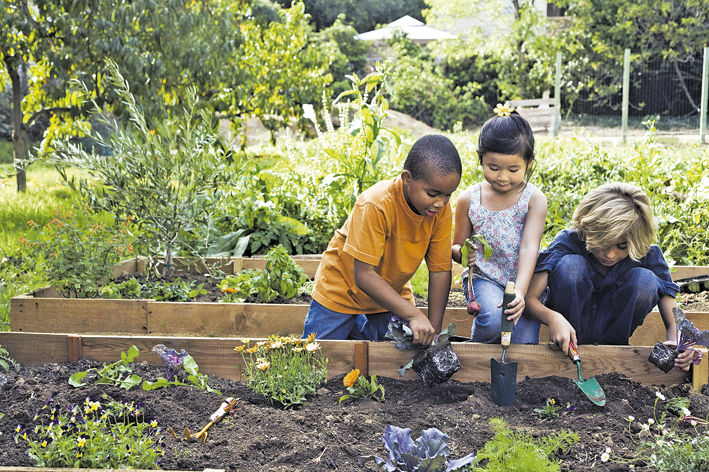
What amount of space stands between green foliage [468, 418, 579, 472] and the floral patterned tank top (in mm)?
978

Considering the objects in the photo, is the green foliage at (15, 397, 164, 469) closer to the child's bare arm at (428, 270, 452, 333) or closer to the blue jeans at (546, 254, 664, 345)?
the child's bare arm at (428, 270, 452, 333)

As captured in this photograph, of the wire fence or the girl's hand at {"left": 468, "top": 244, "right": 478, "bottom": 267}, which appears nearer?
the girl's hand at {"left": 468, "top": 244, "right": 478, "bottom": 267}

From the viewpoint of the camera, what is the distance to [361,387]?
227 cm

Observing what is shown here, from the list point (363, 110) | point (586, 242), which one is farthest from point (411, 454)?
point (363, 110)

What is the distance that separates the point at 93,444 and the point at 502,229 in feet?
6.06

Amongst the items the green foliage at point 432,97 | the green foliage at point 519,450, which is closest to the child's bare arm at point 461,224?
the green foliage at point 519,450

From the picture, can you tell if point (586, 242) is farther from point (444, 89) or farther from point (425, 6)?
point (425, 6)

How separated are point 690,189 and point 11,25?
260 inches

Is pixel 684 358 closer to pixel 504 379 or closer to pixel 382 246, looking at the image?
pixel 504 379

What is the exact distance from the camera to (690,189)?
15.3 feet

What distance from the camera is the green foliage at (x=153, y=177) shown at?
11.5 ft

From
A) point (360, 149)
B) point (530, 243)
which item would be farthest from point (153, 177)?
point (530, 243)

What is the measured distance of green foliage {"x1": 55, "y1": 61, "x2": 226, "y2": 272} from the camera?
352 centimetres

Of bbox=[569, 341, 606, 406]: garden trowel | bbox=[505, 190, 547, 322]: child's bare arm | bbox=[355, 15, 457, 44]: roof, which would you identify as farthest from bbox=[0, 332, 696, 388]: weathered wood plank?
bbox=[355, 15, 457, 44]: roof
